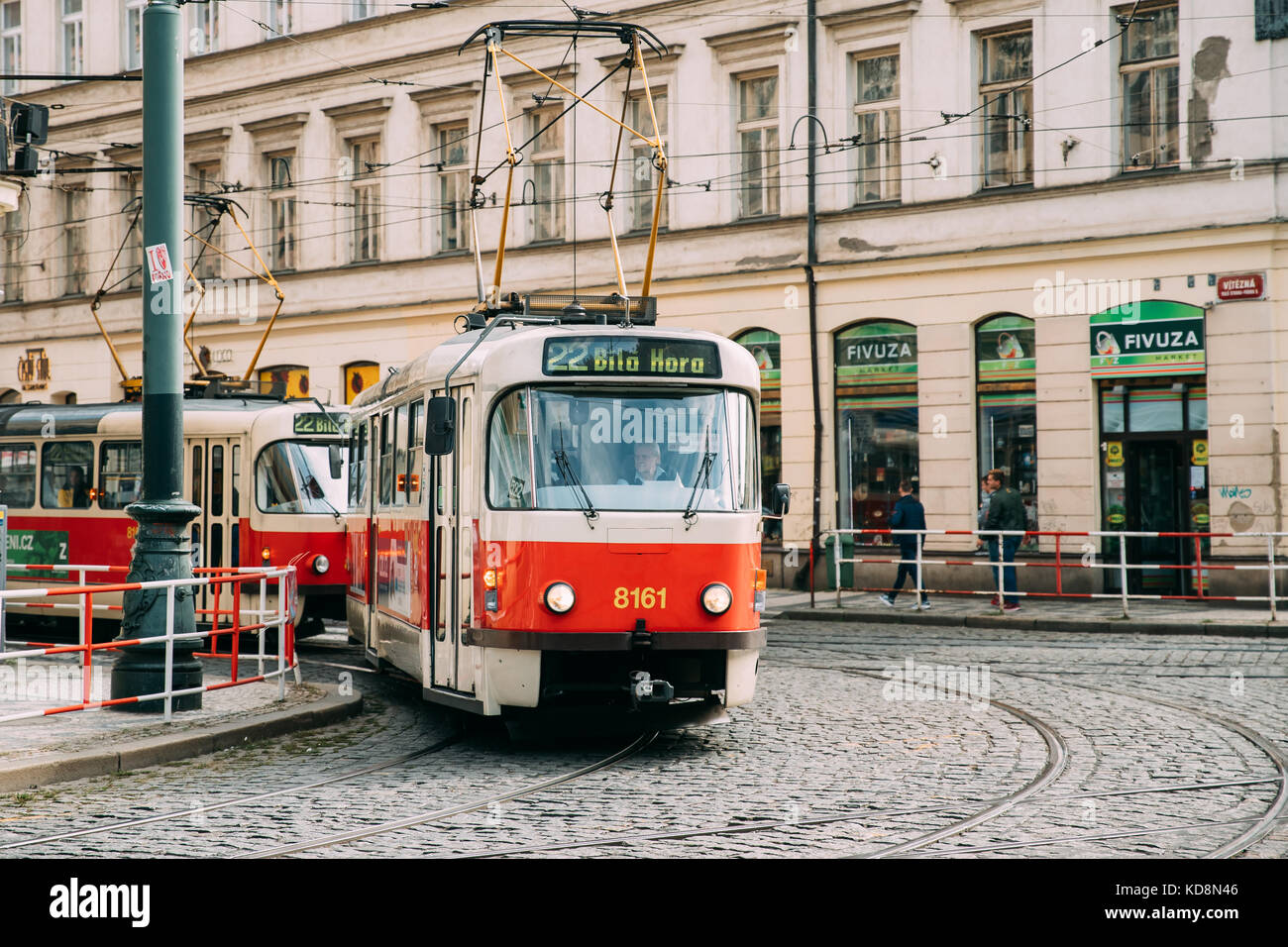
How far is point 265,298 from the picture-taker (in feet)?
109

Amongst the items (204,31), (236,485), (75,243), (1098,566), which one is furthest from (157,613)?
(75,243)

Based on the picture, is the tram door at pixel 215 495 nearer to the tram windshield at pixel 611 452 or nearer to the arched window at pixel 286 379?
the tram windshield at pixel 611 452

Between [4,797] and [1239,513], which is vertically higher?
[1239,513]

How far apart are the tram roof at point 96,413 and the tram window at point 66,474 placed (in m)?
0.22

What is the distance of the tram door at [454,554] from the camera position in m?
10.2

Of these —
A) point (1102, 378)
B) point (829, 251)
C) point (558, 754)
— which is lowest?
point (558, 754)

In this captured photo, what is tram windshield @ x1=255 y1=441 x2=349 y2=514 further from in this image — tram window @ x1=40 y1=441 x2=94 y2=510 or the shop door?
the shop door

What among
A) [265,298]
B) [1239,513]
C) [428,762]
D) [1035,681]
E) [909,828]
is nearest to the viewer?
[909,828]

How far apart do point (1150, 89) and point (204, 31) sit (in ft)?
68.1

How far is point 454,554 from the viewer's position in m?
10.5

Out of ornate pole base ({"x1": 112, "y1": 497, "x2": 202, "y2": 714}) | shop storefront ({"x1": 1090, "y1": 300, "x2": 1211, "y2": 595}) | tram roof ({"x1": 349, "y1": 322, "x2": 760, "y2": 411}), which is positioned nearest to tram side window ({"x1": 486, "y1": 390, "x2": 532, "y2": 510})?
tram roof ({"x1": 349, "y1": 322, "x2": 760, "y2": 411})
